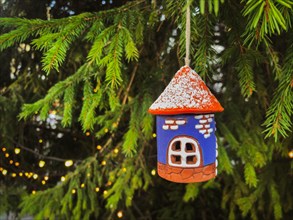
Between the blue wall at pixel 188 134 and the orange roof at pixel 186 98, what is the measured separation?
67 mm

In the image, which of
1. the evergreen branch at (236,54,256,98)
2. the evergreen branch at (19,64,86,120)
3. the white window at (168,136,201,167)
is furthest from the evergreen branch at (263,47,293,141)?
the evergreen branch at (19,64,86,120)

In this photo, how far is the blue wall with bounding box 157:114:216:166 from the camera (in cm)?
110

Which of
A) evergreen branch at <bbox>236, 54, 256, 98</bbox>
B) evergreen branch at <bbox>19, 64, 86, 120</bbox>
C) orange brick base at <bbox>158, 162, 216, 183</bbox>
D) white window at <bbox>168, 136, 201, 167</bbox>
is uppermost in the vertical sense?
evergreen branch at <bbox>236, 54, 256, 98</bbox>

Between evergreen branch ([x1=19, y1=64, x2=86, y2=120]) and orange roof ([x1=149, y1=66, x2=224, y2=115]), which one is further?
evergreen branch ([x1=19, y1=64, x2=86, y2=120])

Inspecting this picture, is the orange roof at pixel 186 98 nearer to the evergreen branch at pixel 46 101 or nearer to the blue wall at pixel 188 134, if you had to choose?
the blue wall at pixel 188 134

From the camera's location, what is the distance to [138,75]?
6.85ft

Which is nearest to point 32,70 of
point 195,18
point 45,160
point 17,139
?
point 17,139

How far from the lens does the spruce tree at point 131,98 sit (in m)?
1.13

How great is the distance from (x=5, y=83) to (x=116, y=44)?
206 centimetres

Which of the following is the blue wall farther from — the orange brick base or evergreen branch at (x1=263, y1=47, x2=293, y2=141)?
evergreen branch at (x1=263, y1=47, x2=293, y2=141)

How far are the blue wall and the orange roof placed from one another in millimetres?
67

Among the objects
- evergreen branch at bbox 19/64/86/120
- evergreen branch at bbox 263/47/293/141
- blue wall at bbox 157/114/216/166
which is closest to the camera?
evergreen branch at bbox 263/47/293/141

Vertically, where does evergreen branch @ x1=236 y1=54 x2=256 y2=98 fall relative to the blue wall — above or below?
above

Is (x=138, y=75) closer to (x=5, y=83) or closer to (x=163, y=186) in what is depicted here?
(x=5, y=83)
